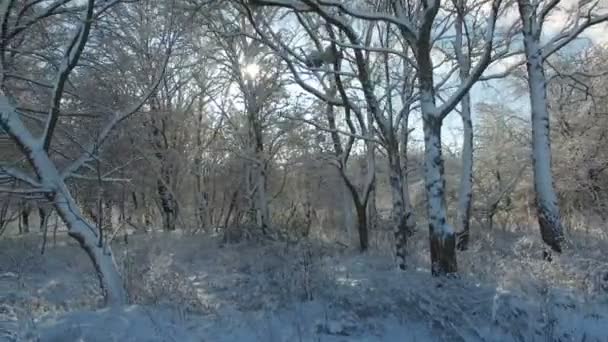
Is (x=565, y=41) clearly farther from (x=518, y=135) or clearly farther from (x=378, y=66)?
(x=518, y=135)

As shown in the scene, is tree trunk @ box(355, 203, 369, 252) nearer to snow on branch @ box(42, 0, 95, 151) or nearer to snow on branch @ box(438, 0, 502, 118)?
snow on branch @ box(438, 0, 502, 118)

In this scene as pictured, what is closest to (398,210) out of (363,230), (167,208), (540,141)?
(363,230)

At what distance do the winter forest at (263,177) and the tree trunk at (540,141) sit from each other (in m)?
0.03

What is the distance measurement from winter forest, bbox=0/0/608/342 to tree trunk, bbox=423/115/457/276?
3 centimetres

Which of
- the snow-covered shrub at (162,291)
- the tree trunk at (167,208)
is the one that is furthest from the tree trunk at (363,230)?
the tree trunk at (167,208)

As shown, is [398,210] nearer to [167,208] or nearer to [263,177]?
[263,177]

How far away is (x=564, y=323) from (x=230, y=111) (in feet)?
54.4

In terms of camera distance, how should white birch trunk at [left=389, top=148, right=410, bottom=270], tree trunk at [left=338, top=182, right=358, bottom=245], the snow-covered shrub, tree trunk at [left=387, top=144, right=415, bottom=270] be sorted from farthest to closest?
tree trunk at [left=338, top=182, right=358, bottom=245] → white birch trunk at [left=389, top=148, right=410, bottom=270] → tree trunk at [left=387, top=144, right=415, bottom=270] → the snow-covered shrub

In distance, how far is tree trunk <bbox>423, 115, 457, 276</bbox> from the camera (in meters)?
6.59

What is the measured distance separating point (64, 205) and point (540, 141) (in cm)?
832

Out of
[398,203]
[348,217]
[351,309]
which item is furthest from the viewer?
[348,217]

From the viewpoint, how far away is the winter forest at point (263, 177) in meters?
4.95

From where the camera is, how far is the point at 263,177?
1667 cm

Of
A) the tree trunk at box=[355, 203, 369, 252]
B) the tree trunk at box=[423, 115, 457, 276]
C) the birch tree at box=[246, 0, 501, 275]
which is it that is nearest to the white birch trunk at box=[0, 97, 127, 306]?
the birch tree at box=[246, 0, 501, 275]
